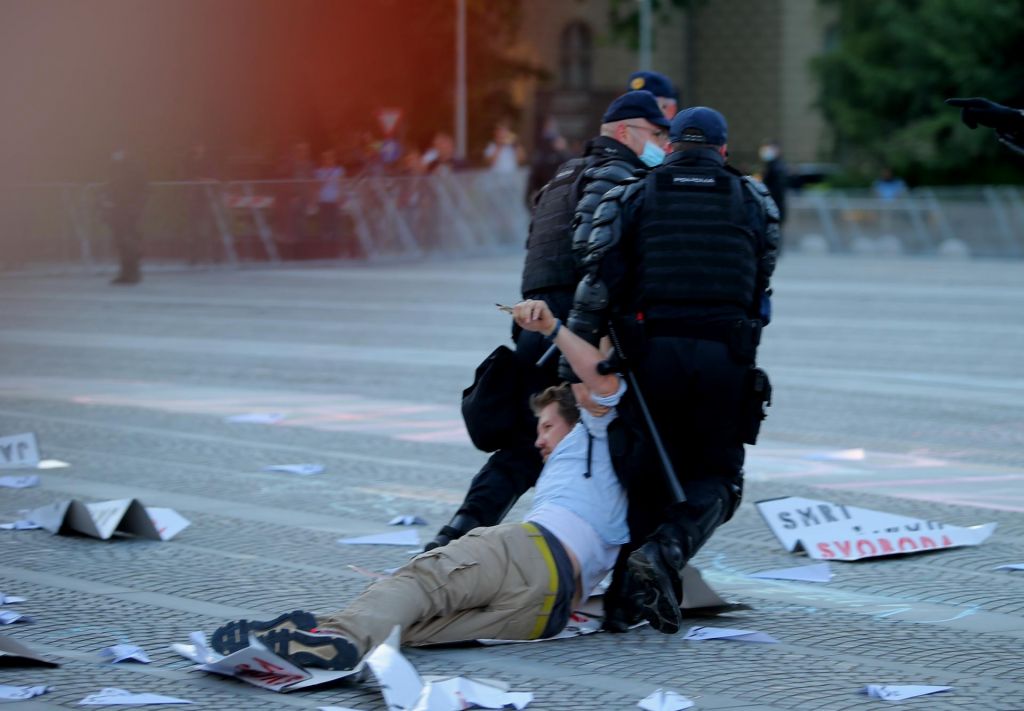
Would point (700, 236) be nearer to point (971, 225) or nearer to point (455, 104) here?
point (971, 225)

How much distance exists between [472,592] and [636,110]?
6.68ft

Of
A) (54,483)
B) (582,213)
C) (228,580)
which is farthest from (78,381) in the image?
(582,213)

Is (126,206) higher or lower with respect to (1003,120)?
lower

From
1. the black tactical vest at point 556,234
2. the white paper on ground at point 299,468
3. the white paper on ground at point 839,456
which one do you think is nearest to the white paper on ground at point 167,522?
the white paper on ground at point 299,468

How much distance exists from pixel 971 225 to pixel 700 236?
29522mm

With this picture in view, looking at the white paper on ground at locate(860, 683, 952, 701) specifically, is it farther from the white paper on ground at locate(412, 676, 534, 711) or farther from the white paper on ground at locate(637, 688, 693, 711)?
the white paper on ground at locate(412, 676, 534, 711)

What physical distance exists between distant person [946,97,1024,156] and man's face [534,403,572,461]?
5.36 ft

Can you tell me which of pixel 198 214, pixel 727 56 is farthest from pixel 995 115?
pixel 727 56

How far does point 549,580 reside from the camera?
5.76 metres

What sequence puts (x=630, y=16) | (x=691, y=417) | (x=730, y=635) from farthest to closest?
(x=630, y=16) < (x=691, y=417) < (x=730, y=635)

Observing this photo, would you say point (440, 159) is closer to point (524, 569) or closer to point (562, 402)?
point (562, 402)

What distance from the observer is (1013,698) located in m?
5.21

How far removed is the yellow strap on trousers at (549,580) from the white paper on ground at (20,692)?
4.92 feet

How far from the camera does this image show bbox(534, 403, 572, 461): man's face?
627cm
